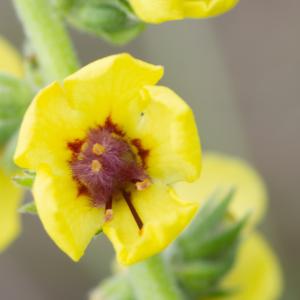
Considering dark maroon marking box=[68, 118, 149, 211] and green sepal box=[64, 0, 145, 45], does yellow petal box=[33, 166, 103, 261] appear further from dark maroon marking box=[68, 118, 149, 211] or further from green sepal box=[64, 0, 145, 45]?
green sepal box=[64, 0, 145, 45]

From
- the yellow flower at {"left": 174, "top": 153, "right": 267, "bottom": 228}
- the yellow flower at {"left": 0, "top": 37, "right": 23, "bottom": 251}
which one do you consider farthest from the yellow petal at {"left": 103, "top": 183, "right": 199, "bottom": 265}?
the yellow flower at {"left": 174, "top": 153, "right": 267, "bottom": 228}

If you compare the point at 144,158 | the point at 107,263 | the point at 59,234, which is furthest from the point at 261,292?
the point at 107,263

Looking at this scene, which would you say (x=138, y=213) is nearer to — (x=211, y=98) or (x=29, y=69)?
(x=29, y=69)

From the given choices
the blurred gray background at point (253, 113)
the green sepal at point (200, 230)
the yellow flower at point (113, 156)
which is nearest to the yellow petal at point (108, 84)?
the yellow flower at point (113, 156)

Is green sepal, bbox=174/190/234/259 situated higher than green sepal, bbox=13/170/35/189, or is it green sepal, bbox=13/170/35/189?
green sepal, bbox=13/170/35/189

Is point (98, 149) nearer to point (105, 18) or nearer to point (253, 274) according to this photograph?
point (105, 18)

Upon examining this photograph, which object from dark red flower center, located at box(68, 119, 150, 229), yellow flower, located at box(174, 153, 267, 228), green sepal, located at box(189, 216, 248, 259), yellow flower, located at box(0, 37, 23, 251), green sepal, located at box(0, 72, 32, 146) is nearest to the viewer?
dark red flower center, located at box(68, 119, 150, 229)

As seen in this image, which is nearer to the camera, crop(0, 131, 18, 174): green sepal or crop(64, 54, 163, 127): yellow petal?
crop(64, 54, 163, 127): yellow petal
